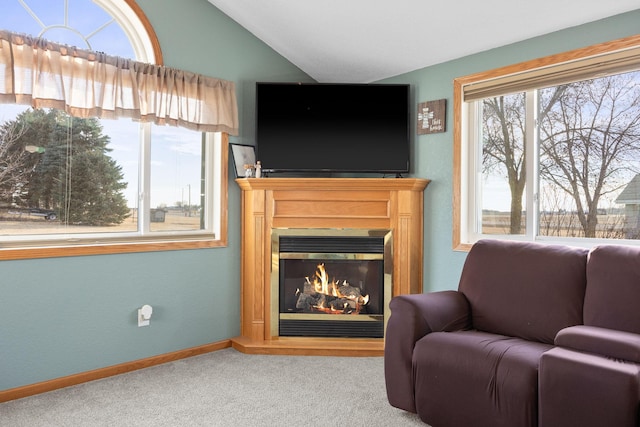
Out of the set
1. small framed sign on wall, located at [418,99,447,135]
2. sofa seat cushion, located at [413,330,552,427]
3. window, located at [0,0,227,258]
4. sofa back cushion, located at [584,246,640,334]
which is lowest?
sofa seat cushion, located at [413,330,552,427]

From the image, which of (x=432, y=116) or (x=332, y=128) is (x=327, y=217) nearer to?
(x=332, y=128)

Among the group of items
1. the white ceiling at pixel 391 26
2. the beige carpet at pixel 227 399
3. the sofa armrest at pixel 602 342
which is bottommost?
the beige carpet at pixel 227 399

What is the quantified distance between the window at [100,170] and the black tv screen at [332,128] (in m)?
0.42

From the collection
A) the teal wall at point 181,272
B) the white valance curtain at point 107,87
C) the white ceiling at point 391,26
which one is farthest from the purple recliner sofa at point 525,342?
the white valance curtain at point 107,87

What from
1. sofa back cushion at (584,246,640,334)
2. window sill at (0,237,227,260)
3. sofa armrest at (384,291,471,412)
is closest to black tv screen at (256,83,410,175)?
window sill at (0,237,227,260)

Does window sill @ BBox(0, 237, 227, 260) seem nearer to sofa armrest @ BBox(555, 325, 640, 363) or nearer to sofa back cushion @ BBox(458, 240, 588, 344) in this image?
sofa back cushion @ BBox(458, 240, 588, 344)

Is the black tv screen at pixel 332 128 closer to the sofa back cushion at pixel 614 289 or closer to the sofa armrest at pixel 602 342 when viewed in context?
the sofa back cushion at pixel 614 289

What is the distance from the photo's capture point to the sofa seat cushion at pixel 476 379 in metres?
2.07

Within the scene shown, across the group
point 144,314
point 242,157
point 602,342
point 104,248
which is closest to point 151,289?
point 144,314

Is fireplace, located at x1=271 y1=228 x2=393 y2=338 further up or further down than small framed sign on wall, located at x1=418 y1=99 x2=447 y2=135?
further down

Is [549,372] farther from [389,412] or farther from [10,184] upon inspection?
[10,184]

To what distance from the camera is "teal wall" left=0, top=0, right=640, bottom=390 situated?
2865mm

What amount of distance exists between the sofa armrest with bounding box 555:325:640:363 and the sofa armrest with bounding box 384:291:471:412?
65 centimetres

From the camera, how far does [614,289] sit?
2.32m
